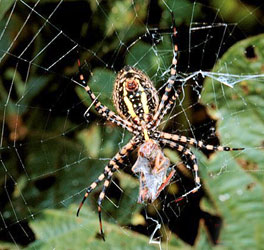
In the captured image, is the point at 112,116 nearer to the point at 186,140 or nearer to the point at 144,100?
the point at 144,100

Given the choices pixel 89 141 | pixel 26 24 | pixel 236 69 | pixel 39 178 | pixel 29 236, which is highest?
pixel 26 24

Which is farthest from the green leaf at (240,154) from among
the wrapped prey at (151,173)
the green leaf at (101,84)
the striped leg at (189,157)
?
the green leaf at (101,84)

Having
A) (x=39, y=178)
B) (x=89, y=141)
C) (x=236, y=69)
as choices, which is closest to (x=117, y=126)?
(x=89, y=141)

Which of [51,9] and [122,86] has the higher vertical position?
[51,9]

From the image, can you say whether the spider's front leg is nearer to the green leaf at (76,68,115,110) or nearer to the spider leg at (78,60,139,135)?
the spider leg at (78,60,139,135)

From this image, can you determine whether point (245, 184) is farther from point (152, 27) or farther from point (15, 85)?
point (15, 85)

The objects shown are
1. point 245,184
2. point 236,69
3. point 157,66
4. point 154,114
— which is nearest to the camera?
point 245,184

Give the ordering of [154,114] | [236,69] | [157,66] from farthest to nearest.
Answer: [157,66] → [154,114] → [236,69]

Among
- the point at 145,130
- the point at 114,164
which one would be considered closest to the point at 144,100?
the point at 145,130
